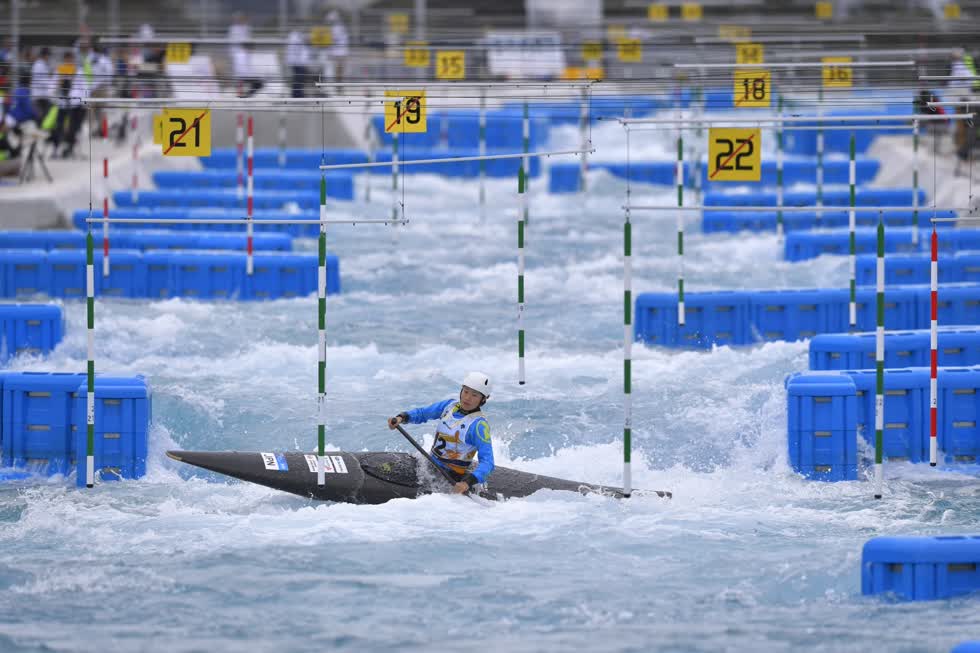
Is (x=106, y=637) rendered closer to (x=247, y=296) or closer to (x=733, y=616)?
(x=733, y=616)

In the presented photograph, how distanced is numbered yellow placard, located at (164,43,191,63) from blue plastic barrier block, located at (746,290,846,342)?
433 inches

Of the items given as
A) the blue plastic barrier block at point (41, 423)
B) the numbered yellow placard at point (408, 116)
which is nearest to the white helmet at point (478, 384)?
the blue plastic barrier block at point (41, 423)

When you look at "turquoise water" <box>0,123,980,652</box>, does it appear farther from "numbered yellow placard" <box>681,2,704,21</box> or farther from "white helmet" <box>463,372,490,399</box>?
"numbered yellow placard" <box>681,2,704,21</box>

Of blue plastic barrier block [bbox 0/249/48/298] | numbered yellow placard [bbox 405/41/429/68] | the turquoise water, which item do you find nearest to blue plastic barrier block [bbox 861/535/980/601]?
the turquoise water

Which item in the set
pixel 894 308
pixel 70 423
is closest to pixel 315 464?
pixel 70 423

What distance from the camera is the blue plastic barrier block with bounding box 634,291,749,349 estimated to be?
1714 centimetres

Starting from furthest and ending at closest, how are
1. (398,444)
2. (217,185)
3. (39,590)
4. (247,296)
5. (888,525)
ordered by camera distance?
(217,185), (247,296), (398,444), (888,525), (39,590)

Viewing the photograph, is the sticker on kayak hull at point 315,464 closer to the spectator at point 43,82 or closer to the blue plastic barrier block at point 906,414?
the blue plastic barrier block at point 906,414

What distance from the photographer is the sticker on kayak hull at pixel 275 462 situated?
11438 mm


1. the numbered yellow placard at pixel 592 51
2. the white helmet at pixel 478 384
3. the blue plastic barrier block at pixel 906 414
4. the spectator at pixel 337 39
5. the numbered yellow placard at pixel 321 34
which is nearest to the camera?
the white helmet at pixel 478 384

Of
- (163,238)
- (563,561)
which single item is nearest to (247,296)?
(163,238)

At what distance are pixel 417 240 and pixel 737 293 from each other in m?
8.46

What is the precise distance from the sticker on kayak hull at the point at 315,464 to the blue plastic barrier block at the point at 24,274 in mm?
8660

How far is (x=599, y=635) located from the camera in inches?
363
